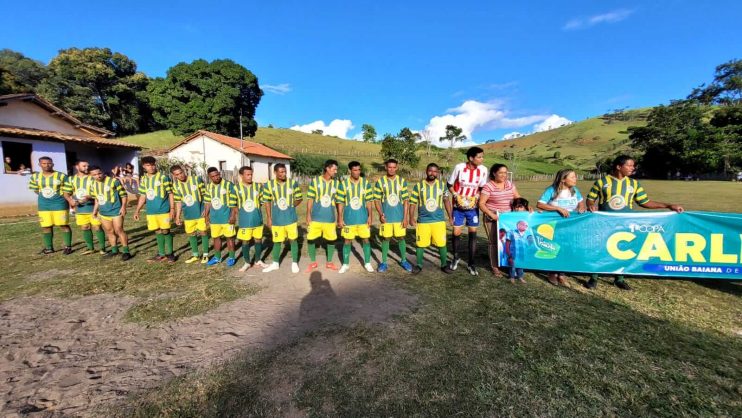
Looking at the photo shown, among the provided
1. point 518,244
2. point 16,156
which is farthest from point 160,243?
point 16,156

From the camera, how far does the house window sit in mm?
14233

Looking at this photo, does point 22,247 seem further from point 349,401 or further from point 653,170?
point 653,170

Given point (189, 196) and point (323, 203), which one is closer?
point (323, 203)

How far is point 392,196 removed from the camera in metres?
5.80

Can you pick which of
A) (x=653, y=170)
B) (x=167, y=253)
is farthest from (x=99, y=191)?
(x=653, y=170)

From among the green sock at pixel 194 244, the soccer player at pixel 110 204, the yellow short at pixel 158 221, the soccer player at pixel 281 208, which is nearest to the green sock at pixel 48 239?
the soccer player at pixel 110 204

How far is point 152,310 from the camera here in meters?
4.29

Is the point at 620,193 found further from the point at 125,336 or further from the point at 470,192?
the point at 125,336

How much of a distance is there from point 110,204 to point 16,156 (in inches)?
560

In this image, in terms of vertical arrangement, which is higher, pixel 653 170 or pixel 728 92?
pixel 728 92

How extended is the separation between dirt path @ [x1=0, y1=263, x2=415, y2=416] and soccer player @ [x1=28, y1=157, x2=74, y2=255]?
11.3 ft

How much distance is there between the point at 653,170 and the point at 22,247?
6296 cm

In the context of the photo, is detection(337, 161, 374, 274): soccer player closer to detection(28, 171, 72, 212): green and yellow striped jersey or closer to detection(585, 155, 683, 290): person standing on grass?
detection(585, 155, 683, 290): person standing on grass

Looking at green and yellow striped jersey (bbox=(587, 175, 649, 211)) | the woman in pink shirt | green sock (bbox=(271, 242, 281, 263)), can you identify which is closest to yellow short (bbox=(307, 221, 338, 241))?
green sock (bbox=(271, 242, 281, 263))
